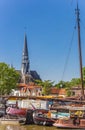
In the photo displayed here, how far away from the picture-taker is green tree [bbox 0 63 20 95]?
403 feet

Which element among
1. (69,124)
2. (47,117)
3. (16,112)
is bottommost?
(69,124)

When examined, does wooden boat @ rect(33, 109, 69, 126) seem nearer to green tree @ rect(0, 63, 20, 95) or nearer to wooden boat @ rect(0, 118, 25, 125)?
wooden boat @ rect(0, 118, 25, 125)

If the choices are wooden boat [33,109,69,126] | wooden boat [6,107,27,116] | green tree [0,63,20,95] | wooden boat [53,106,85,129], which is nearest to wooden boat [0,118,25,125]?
wooden boat [33,109,69,126]

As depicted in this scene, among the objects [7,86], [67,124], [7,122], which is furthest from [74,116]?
[7,86]

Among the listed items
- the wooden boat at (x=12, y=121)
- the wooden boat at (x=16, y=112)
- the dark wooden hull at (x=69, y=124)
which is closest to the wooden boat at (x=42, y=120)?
the wooden boat at (x=12, y=121)

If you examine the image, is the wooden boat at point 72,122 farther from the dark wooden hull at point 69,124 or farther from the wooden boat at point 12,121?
the wooden boat at point 12,121

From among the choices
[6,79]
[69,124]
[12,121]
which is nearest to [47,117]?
[12,121]

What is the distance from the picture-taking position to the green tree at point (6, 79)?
403 ft

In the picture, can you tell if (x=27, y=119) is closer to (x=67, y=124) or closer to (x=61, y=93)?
(x=67, y=124)

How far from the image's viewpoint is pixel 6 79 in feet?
410

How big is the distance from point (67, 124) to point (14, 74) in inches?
3437

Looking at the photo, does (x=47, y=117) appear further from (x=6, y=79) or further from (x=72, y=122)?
(x=6, y=79)

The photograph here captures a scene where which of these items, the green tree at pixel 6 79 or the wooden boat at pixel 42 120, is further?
the green tree at pixel 6 79

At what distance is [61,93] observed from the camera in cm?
12581
